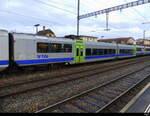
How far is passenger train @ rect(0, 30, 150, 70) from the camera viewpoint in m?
8.20

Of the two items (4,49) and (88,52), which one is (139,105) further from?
(88,52)


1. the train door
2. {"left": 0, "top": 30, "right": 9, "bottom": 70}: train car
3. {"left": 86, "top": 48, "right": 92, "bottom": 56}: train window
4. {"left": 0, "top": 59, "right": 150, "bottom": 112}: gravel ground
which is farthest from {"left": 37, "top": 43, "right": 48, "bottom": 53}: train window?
{"left": 86, "top": 48, "right": 92, "bottom": 56}: train window

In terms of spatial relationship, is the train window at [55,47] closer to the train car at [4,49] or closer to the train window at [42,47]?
the train window at [42,47]

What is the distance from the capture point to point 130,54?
26.4 metres

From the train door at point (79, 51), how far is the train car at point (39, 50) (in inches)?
37.0

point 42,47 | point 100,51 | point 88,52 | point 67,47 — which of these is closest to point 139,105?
point 42,47

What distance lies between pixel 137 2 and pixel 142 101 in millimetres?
15098

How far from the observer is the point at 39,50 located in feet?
32.9

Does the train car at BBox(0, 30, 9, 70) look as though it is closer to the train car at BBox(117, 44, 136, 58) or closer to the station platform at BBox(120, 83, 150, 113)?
the station platform at BBox(120, 83, 150, 113)

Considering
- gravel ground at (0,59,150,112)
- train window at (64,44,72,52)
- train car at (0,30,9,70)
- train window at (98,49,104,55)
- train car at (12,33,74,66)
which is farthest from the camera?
train window at (98,49,104,55)

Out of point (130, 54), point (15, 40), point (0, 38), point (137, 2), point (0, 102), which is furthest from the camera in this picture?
point (130, 54)

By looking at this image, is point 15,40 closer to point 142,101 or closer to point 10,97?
point 10,97

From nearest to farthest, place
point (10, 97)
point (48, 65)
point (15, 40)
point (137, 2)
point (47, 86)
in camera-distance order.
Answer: point (10, 97) < point (47, 86) < point (15, 40) < point (48, 65) < point (137, 2)

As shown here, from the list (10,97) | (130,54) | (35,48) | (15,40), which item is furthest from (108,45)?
(10,97)
